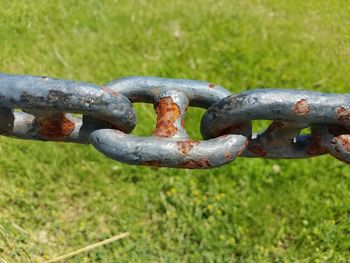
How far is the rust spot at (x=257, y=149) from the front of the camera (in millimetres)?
1298

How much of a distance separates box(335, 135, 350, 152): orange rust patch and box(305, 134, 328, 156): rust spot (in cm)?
5

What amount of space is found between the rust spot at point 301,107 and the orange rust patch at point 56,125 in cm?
46

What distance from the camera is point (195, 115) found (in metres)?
2.99

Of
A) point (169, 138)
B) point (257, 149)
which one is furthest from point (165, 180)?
point (169, 138)

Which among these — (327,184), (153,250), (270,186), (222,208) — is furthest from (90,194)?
(327,184)

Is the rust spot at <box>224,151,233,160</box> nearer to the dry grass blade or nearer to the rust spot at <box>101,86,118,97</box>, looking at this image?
the rust spot at <box>101,86,118,97</box>

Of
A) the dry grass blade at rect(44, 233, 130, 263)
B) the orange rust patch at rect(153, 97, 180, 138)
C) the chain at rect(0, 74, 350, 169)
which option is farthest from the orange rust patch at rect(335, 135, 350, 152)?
the dry grass blade at rect(44, 233, 130, 263)

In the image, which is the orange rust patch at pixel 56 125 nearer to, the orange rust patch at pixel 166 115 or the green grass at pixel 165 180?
the orange rust patch at pixel 166 115

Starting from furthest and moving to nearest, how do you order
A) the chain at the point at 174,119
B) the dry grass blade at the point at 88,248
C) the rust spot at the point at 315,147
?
the dry grass blade at the point at 88,248 → the rust spot at the point at 315,147 → the chain at the point at 174,119

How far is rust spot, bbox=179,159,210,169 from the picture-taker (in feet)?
3.77

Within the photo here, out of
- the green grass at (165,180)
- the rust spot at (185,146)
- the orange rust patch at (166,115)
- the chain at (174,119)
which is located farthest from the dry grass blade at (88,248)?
the rust spot at (185,146)

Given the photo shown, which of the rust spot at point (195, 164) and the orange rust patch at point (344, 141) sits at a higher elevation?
the orange rust patch at point (344, 141)

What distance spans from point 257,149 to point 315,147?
0.12 m

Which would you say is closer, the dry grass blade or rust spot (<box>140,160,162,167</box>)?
rust spot (<box>140,160,162,167</box>)
